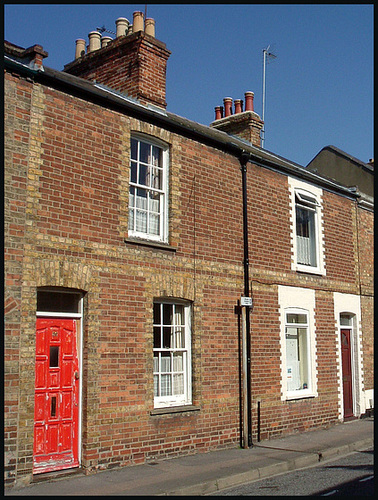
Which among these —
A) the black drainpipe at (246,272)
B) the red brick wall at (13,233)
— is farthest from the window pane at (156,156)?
the red brick wall at (13,233)

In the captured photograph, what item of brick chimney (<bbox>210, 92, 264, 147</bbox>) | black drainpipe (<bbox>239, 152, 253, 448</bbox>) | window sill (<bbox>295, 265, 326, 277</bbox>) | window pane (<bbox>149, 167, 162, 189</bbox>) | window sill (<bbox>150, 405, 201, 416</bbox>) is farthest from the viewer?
brick chimney (<bbox>210, 92, 264, 147</bbox>)

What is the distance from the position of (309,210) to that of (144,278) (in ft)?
21.6

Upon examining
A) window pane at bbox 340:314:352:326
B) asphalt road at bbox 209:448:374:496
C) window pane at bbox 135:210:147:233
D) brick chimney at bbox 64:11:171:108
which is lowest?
asphalt road at bbox 209:448:374:496

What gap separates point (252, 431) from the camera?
40.8ft

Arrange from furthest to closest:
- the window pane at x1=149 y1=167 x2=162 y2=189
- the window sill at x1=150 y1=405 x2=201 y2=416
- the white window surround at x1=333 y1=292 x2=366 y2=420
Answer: the white window surround at x1=333 y1=292 x2=366 y2=420 → the window pane at x1=149 y1=167 x2=162 y2=189 → the window sill at x1=150 y1=405 x2=201 y2=416

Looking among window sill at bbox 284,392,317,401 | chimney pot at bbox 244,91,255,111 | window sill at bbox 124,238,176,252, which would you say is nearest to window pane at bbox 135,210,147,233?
window sill at bbox 124,238,176,252

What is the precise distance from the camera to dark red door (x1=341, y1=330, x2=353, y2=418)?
634 inches

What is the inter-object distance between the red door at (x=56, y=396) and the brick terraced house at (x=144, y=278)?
2 cm

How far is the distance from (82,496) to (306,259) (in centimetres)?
921

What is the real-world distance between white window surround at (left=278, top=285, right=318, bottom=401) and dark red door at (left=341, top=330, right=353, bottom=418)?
1943 millimetres

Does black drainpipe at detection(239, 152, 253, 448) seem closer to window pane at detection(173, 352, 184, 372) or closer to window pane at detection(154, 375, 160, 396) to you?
window pane at detection(173, 352, 184, 372)

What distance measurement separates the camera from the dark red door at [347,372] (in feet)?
52.8

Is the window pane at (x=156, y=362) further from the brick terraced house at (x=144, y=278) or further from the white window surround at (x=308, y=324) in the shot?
the white window surround at (x=308, y=324)

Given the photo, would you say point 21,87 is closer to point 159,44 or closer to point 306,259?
point 159,44
